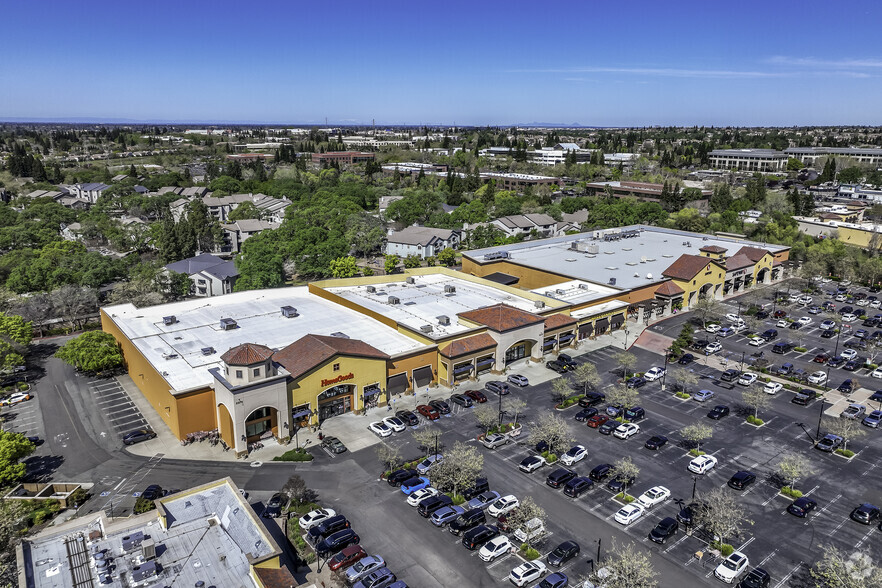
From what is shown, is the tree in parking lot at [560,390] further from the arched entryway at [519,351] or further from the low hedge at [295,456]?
the low hedge at [295,456]

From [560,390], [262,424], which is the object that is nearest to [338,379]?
[262,424]

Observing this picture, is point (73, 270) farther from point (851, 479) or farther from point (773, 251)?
point (773, 251)

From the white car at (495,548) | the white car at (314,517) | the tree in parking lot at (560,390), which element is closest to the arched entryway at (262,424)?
the white car at (314,517)

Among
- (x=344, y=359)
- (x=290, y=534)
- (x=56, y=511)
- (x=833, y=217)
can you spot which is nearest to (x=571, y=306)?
(x=344, y=359)

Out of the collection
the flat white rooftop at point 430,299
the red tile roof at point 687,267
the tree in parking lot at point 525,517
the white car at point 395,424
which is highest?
the red tile roof at point 687,267

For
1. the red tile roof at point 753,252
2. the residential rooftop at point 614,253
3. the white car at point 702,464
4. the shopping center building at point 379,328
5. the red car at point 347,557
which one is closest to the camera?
the red car at point 347,557

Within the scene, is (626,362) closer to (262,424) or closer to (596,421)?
(596,421)

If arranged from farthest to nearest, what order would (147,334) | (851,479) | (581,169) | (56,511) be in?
1. (581,169)
2. (147,334)
3. (851,479)
4. (56,511)
